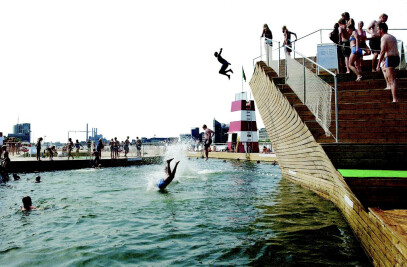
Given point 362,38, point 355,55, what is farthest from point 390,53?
point 362,38

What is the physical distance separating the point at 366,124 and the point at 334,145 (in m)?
1.69

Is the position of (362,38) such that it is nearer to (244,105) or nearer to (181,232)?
(181,232)

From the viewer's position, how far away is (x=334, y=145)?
23.9ft

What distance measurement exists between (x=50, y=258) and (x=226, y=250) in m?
3.26

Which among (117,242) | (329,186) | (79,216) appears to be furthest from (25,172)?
(329,186)

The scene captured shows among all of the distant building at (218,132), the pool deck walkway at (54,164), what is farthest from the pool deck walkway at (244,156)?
the distant building at (218,132)

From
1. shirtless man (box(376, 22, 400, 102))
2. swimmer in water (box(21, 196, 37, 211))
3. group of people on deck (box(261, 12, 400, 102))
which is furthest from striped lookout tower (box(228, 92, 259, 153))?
swimmer in water (box(21, 196, 37, 211))

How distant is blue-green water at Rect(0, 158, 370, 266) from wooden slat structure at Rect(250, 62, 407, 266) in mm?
532

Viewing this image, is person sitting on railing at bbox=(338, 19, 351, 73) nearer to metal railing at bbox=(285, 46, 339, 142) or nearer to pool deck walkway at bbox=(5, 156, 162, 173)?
metal railing at bbox=(285, 46, 339, 142)

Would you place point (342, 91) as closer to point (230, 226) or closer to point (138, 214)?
point (230, 226)

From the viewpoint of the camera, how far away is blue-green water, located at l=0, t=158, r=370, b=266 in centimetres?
544

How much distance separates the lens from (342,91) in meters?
10.0

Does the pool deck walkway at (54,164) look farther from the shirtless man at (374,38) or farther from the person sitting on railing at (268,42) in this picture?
the shirtless man at (374,38)

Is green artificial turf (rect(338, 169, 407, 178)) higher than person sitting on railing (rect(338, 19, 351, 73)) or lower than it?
lower
